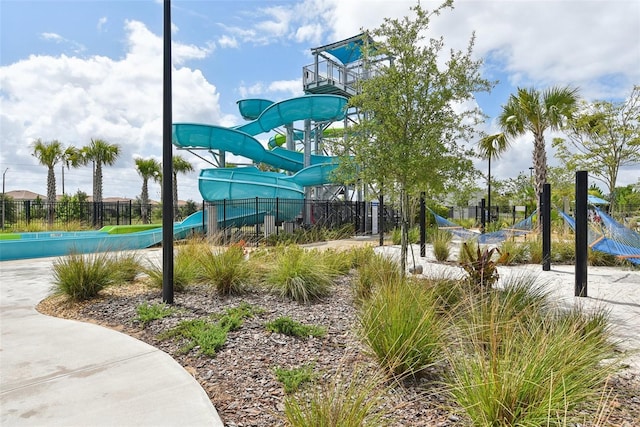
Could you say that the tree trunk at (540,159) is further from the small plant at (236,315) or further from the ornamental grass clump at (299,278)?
the small plant at (236,315)

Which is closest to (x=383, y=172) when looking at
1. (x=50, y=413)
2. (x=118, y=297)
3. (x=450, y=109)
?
(x=450, y=109)

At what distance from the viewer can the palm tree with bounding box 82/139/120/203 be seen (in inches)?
1130

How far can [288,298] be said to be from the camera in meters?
5.16

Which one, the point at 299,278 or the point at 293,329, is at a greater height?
the point at 299,278

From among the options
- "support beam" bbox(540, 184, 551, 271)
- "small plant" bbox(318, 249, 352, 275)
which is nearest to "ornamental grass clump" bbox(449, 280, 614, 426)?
"small plant" bbox(318, 249, 352, 275)

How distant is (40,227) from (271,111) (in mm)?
12790

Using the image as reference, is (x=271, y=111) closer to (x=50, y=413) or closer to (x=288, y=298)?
(x=288, y=298)

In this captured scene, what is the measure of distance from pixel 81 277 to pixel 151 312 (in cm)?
172

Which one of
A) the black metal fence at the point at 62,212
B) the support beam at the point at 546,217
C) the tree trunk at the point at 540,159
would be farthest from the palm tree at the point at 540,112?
the black metal fence at the point at 62,212

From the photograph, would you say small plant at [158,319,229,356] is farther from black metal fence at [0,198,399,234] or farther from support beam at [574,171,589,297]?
black metal fence at [0,198,399,234]

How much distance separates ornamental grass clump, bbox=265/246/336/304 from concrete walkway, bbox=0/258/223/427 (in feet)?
6.65

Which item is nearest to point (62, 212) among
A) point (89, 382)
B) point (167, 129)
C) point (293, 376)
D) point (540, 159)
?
point (167, 129)

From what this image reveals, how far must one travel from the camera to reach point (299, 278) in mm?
5215

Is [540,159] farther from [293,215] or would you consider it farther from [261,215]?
[261,215]
